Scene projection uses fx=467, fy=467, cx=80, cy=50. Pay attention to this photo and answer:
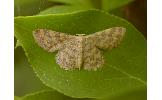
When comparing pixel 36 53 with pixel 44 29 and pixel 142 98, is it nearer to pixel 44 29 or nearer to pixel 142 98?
pixel 44 29

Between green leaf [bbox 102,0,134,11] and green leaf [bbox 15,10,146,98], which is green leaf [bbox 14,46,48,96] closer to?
green leaf [bbox 15,10,146,98]

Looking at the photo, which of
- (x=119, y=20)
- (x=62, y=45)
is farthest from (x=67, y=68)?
(x=119, y=20)

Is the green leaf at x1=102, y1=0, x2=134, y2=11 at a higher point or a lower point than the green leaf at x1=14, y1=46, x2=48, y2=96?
higher

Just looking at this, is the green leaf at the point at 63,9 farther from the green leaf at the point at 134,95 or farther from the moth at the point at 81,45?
the green leaf at the point at 134,95

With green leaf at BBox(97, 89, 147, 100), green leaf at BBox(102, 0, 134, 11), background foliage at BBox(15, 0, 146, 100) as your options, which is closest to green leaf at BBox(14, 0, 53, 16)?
background foliage at BBox(15, 0, 146, 100)

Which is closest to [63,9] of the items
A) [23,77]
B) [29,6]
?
[29,6]

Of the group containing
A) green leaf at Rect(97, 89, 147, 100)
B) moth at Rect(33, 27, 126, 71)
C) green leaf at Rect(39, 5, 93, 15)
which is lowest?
green leaf at Rect(97, 89, 147, 100)

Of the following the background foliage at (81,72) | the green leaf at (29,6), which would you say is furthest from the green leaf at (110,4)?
the green leaf at (29,6)

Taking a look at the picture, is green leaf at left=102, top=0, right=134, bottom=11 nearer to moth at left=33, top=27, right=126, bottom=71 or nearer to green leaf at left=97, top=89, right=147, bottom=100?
moth at left=33, top=27, right=126, bottom=71
